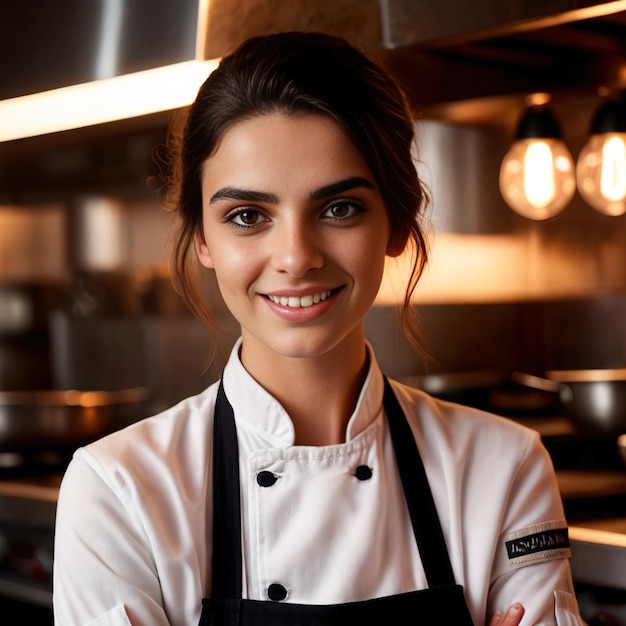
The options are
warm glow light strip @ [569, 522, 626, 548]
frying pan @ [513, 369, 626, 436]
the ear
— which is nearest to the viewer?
the ear

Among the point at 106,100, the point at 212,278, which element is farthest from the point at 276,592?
the point at 212,278

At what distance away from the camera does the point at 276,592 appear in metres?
1.37

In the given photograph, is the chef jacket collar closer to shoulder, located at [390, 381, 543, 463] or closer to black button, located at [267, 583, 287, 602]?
shoulder, located at [390, 381, 543, 463]

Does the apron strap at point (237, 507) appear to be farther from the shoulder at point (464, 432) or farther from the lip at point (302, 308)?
the lip at point (302, 308)

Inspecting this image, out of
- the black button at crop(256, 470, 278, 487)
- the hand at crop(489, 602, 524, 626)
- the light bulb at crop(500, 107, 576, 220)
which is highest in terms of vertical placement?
the light bulb at crop(500, 107, 576, 220)

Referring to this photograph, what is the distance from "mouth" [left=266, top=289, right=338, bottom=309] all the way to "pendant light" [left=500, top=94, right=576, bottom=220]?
124 cm

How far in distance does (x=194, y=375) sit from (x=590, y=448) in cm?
147

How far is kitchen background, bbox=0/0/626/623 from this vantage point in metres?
1.95

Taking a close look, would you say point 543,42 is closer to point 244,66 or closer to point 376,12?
point 376,12

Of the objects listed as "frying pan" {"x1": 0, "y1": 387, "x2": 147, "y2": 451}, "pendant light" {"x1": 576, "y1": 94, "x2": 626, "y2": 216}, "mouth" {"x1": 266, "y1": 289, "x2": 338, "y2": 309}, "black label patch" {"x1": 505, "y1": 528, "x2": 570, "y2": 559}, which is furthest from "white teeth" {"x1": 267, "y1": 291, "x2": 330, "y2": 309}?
"frying pan" {"x1": 0, "y1": 387, "x2": 147, "y2": 451}

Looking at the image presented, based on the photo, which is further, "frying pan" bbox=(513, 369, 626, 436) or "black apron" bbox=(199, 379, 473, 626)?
"frying pan" bbox=(513, 369, 626, 436)

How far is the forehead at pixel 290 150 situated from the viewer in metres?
1.34

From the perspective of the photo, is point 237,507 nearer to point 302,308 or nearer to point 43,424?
point 302,308

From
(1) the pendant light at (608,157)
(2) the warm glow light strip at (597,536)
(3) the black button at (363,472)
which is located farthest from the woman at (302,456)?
(1) the pendant light at (608,157)
